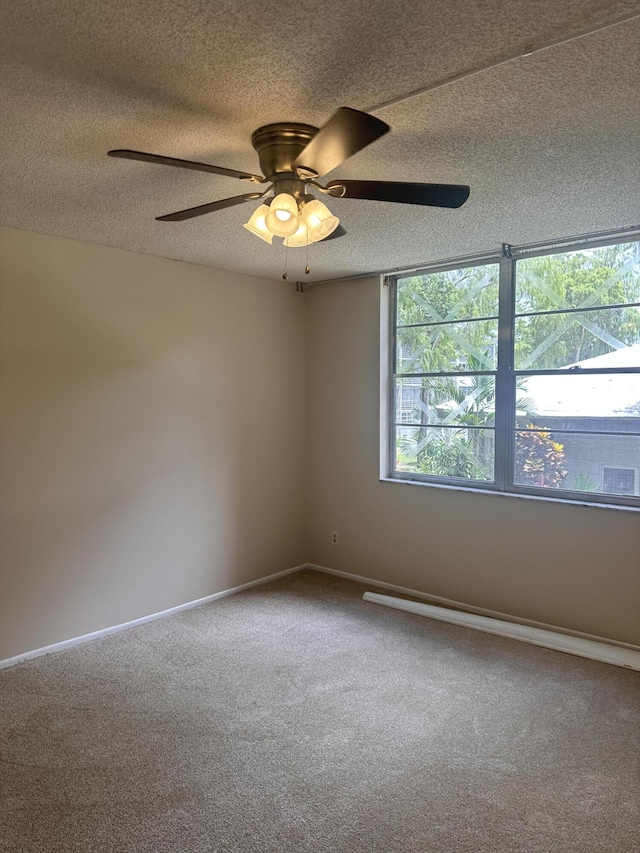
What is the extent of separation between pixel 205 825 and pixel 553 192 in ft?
9.57

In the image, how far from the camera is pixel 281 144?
2.00 m

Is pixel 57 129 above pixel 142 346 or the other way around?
above

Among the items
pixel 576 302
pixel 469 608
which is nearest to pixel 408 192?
pixel 576 302

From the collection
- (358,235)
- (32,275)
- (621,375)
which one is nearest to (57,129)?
(32,275)

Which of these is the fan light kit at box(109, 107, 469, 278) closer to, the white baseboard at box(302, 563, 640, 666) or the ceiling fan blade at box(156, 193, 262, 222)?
the ceiling fan blade at box(156, 193, 262, 222)

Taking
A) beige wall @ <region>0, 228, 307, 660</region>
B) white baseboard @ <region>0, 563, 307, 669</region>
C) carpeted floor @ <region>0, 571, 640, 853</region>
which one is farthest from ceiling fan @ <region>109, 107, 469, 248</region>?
white baseboard @ <region>0, 563, 307, 669</region>

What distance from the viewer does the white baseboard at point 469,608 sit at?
341 cm

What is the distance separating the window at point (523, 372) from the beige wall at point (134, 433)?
104 cm

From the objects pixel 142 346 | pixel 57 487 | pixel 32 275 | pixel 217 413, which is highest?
pixel 32 275

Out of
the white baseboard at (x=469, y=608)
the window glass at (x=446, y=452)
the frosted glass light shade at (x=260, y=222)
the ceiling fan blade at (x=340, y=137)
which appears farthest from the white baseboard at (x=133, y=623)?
the ceiling fan blade at (x=340, y=137)

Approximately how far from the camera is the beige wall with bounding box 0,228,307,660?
3.26 meters

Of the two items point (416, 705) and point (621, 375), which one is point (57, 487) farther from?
point (621, 375)

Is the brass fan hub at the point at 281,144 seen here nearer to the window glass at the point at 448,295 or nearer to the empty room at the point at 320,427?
the empty room at the point at 320,427

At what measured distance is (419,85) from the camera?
1.74m
